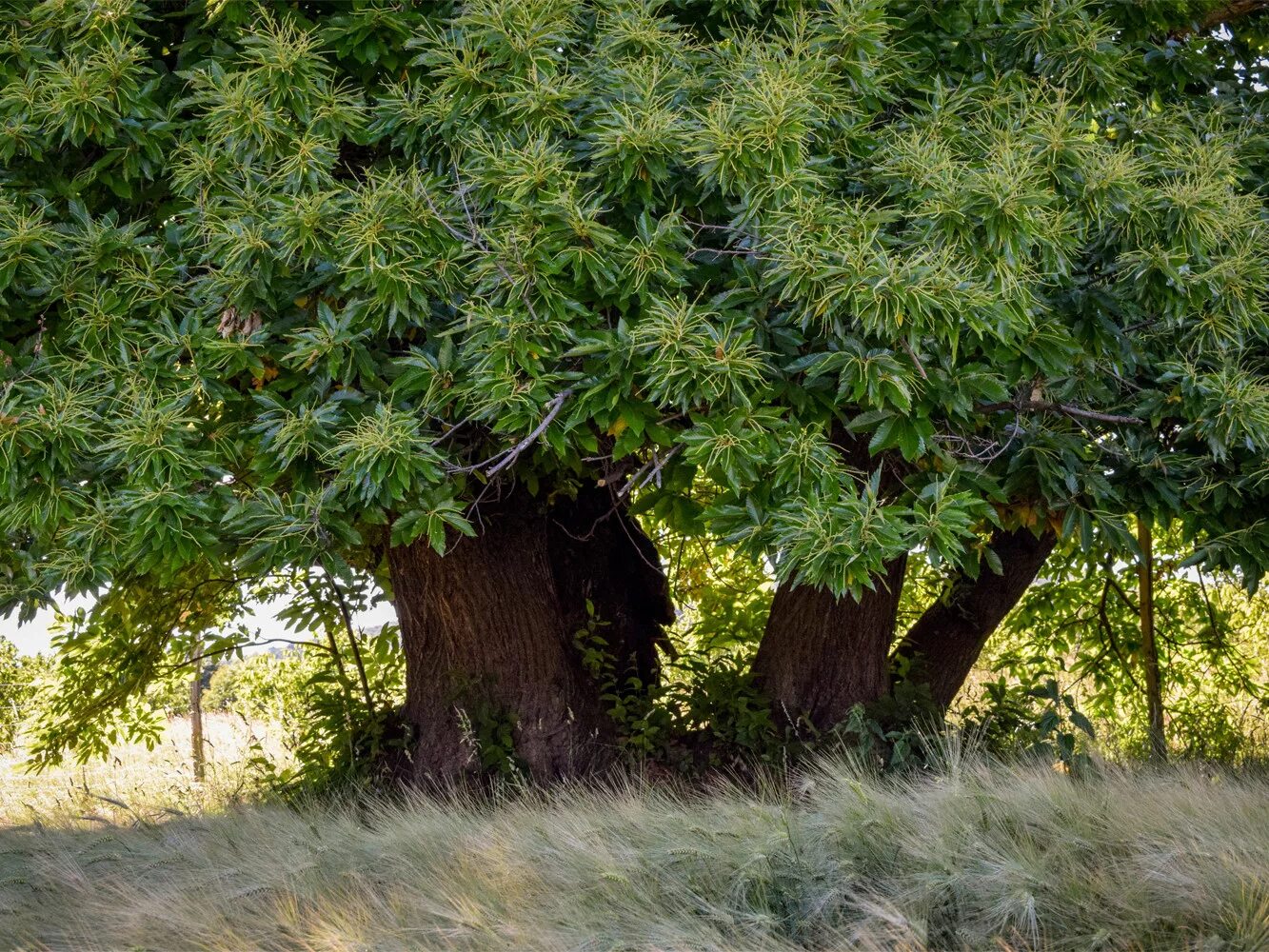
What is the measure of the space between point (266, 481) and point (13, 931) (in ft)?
6.74

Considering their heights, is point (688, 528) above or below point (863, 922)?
above

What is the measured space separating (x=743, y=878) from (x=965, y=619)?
15.1 feet

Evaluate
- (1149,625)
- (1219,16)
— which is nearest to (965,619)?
(1149,625)

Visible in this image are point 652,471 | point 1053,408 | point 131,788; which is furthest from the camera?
point 131,788

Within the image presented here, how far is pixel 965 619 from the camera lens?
8.46 m

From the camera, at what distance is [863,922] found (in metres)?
3.96

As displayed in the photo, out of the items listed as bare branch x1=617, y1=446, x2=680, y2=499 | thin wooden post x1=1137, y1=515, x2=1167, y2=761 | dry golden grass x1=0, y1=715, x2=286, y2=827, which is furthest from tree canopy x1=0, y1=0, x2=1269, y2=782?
thin wooden post x1=1137, y1=515, x2=1167, y2=761

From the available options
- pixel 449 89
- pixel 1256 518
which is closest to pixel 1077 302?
pixel 1256 518

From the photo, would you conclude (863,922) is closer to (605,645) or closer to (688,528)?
(688,528)

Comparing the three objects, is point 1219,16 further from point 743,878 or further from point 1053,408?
point 743,878

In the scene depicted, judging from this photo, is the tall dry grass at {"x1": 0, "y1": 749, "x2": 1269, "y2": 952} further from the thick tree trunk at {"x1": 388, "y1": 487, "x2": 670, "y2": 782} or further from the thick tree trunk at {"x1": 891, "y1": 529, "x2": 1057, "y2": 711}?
the thick tree trunk at {"x1": 891, "y1": 529, "x2": 1057, "y2": 711}

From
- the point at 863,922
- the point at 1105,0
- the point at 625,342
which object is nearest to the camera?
the point at 863,922

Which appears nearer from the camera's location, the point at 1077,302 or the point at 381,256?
the point at 381,256

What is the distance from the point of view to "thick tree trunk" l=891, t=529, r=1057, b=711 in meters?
8.27
